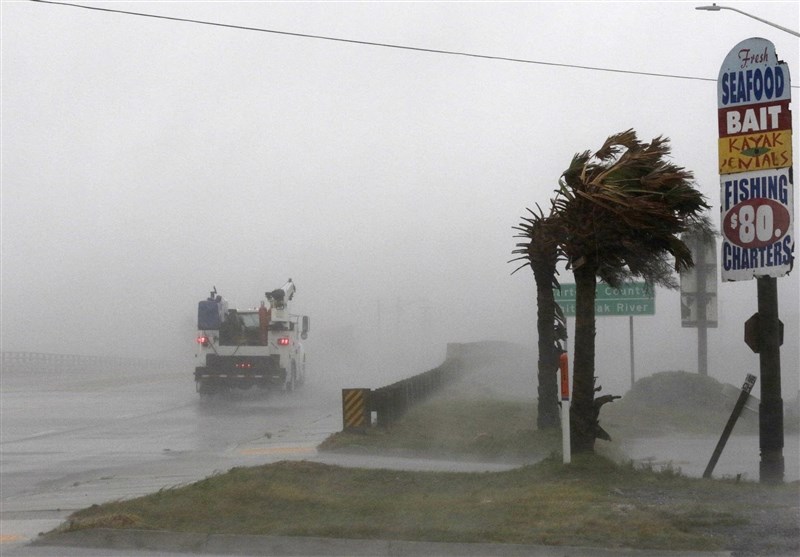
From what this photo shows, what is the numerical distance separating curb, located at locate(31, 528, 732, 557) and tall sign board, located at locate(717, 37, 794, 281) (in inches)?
235

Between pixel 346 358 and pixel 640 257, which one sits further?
pixel 346 358

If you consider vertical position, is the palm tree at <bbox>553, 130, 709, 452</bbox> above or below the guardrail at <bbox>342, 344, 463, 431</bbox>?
above

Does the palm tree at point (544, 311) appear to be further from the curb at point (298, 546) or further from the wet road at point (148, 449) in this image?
the curb at point (298, 546)

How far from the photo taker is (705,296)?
29.7 meters

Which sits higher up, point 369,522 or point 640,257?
point 640,257

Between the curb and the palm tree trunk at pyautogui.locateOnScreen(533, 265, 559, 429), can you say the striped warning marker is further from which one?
the curb

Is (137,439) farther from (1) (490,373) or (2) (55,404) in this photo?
(1) (490,373)

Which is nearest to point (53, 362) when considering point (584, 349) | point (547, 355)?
point (547, 355)

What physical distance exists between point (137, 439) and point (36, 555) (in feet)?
38.1

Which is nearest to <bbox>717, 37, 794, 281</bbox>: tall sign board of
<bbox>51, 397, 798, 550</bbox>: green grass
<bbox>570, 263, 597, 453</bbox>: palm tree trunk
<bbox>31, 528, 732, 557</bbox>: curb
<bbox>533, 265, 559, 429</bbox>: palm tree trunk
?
<bbox>570, 263, 597, 453</bbox>: palm tree trunk

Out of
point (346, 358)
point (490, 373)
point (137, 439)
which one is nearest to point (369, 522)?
point (137, 439)

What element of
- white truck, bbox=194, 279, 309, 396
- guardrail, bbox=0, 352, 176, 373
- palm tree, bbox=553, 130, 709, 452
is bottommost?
guardrail, bbox=0, 352, 176, 373

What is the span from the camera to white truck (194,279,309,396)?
34.7m

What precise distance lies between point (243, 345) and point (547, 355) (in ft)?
59.9
